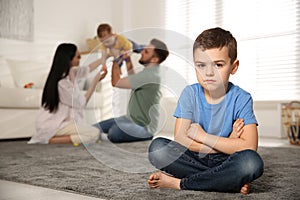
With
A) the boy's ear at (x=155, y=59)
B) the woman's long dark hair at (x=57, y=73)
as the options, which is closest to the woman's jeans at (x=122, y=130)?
the woman's long dark hair at (x=57, y=73)

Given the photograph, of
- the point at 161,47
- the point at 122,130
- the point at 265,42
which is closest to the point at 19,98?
the point at 122,130

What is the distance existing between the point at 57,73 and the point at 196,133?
163cm

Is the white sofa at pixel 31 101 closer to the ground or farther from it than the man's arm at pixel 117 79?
closer to the ground

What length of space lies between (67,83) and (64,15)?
1.85 m

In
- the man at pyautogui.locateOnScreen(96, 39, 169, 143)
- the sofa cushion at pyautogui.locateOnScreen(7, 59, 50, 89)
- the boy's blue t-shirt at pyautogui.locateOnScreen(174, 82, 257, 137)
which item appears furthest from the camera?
the sofa cushion at pyautogui.locateOnScreen(7, 59, 50, 89)

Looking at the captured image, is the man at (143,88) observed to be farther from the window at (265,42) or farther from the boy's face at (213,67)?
the window at (265,42)

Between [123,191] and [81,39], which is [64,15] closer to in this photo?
[81,39]

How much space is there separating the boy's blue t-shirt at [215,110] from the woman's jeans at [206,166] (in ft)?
0.25

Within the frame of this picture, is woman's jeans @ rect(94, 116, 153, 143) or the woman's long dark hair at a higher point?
the woman's long dark hair

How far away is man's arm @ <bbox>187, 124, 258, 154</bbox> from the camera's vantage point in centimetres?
92

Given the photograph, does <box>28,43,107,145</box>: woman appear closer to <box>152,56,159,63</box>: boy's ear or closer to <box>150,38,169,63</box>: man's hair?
<box>152,56,159,63</box>: boy's ear

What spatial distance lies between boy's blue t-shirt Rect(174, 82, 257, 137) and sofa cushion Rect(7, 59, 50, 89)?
2488 mm

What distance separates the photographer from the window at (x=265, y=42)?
3096 millimetres

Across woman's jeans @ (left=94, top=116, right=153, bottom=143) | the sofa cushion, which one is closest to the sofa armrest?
the sofa cushion
